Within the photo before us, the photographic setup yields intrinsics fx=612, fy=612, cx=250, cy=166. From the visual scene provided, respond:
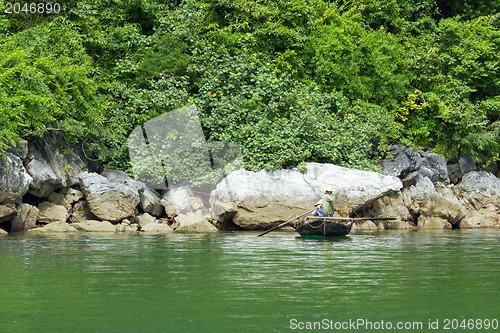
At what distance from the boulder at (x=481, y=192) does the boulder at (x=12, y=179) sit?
17042 mm

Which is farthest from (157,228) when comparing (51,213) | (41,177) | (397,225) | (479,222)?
(479,222)

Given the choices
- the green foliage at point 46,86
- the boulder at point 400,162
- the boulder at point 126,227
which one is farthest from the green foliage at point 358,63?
the boulder at point 126,227

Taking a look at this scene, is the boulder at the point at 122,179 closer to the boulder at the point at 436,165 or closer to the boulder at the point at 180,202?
the boulder at the point at 180,202

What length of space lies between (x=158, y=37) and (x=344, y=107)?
8.13 m

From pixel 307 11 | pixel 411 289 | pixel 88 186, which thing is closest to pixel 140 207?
pixel 88 186

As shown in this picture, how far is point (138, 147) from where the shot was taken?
2338 centimetres

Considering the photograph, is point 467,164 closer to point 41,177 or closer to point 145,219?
point 145,219

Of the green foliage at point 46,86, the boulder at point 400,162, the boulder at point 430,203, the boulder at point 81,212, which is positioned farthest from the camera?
the boulder at point 400,162

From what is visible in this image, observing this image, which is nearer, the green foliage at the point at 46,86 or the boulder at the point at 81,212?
the green foliage at the point at 46,86

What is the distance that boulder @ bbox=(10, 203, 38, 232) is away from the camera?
1902cm

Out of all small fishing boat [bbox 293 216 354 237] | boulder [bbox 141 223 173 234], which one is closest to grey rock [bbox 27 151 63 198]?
boulder [bbox 141 223 173 234]

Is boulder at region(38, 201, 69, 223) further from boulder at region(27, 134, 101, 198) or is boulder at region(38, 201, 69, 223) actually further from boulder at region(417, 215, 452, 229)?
boulder at region(417, 215, 452, 229)

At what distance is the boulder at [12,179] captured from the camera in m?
18.3

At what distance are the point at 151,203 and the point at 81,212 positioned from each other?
2521mm
